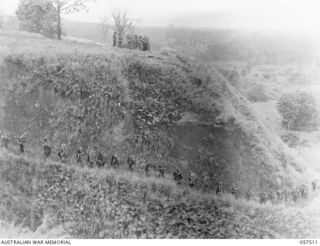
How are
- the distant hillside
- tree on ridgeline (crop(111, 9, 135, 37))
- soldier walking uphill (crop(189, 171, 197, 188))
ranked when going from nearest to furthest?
the distant hillside → soldier walking uphill (crop(189, 171, 197, 188)) → tree on ridgeline (crop(111, 9, 135, 37))

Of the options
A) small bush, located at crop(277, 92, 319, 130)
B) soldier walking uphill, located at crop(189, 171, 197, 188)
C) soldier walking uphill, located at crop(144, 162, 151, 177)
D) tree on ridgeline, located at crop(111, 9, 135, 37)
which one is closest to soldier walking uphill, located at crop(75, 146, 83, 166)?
soldier walking uphill, located at crop(144, 162, 151, 177)

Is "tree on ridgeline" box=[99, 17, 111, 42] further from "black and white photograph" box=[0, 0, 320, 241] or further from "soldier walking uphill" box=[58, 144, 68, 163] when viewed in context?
"soldier walking uphill" box=[58, 144, 68, 163]

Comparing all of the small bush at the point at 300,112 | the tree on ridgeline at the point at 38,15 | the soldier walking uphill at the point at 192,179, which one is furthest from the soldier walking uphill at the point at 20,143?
the small bush at the point at 300,112

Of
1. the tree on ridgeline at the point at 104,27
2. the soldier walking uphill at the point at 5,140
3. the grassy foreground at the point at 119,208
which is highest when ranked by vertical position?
the tree on ridgeline at the point at 104,27

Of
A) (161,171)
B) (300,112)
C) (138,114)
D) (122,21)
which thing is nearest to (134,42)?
(122,21)

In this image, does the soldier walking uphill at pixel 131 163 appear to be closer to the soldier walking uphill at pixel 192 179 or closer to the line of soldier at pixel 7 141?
the soldier walking uphill at pixel 192 179

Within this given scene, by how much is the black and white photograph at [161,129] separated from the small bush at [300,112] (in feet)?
0.19

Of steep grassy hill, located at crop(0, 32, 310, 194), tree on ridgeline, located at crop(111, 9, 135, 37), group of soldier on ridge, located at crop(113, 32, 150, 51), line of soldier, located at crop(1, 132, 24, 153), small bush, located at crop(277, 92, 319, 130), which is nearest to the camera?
line of soldier, located at crop(1, 132, 24, 153)

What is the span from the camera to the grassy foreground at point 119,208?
1144cm

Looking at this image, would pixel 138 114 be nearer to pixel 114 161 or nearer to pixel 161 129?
pixel 161 129

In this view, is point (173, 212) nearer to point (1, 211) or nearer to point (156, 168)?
point (156, 168)

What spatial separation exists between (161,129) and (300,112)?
5742mm

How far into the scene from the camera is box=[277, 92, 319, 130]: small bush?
50.1 ft

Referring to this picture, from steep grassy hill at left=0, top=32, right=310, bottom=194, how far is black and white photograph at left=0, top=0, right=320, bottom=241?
0.04 meters
